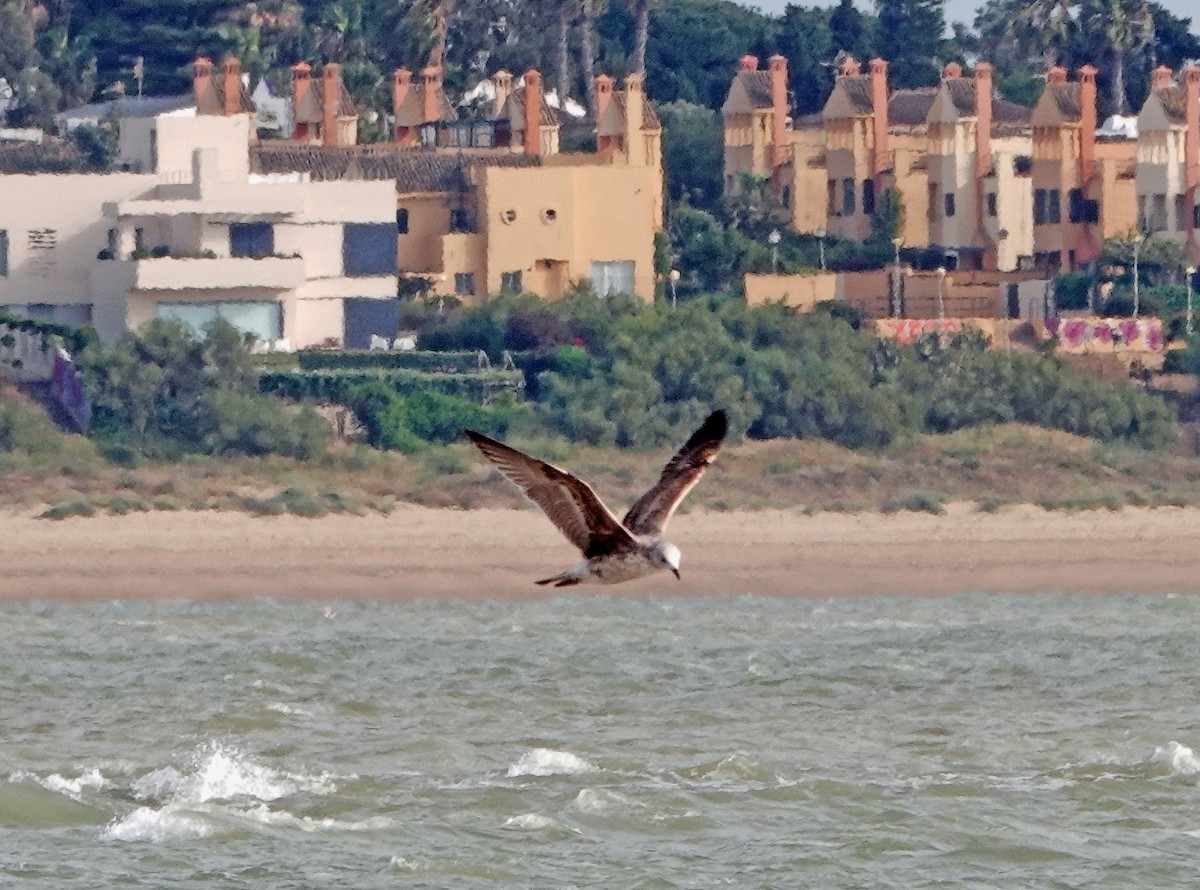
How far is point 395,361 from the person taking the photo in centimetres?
Answer: 5925

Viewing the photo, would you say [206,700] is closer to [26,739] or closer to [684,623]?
[26,739]

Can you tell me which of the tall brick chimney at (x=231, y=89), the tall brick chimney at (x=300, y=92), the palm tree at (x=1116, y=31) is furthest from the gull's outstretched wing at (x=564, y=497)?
the palm tree at (x=1116, y=31)

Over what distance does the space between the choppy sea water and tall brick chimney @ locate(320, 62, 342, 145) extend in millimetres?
31573

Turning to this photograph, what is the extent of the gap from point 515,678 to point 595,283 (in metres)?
31.0

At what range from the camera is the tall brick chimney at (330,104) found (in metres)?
74.9

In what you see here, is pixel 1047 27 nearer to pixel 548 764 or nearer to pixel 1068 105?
pixel 1068 105

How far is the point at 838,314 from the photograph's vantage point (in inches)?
2534

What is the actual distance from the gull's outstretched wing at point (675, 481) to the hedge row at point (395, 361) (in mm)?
40799

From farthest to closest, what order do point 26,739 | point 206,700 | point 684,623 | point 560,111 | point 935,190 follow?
point 560,111, point 935,190, point 684,623, point 206,700, point 26,739

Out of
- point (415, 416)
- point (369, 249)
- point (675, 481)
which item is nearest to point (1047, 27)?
point (369, 249)

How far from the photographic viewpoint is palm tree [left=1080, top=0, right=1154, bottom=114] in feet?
275

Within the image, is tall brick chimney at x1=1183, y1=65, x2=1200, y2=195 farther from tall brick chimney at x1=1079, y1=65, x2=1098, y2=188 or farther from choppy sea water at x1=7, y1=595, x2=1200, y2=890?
choppy sea water at x1=7, y1=595, x2=1200, y2=890

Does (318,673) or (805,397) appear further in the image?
(805,397)

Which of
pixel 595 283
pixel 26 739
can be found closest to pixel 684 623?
pixel 26 739
